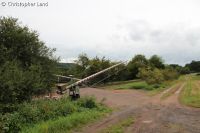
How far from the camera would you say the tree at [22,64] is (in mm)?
18297

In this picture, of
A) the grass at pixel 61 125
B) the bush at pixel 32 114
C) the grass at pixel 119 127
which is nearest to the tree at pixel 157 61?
the bush at pixel 32 114

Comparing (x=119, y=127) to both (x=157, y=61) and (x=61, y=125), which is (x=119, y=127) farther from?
(x=157, y=61)

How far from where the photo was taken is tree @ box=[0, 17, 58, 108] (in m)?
18.3

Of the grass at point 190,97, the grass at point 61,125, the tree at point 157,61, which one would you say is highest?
the tree at point 157,61

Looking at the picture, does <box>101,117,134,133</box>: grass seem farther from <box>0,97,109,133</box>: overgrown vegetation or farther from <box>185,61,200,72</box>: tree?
<box>185,61,200,72</box>: tree

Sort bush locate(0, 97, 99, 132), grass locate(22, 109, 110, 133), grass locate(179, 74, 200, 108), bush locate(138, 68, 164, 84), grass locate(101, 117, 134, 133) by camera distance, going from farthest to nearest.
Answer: bush locate(138, 68, 164, 84) < grass locate(179, 74, 200, 108) < grass locate(101, 117, 134, 133) < grass locate(22, 109, 110, 133) < bush locate(0, 97, 99, 132)

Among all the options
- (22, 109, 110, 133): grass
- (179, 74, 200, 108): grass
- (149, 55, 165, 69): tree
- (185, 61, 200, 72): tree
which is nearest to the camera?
(22, 109, 110, 133): grass

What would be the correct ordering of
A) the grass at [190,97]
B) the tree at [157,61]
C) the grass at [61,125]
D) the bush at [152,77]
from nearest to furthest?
the grass at [61,125], the grass at [190,97], the bush at [152,77], the tree at [157,61]

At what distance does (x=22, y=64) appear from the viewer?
78.0 ft

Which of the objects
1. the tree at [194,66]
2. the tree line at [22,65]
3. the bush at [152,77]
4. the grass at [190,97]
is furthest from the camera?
the tree at [194,66]

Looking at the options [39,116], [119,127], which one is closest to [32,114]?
[39,116]

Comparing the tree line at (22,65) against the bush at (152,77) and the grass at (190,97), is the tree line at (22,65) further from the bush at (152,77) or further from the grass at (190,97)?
the bush at (152,77)

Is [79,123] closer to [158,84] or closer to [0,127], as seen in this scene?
[0,127]

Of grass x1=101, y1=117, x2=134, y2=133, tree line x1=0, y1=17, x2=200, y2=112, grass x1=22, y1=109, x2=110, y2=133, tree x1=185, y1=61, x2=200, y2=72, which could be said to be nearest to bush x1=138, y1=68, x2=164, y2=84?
tree line x1=0, y1=17, x2=200, y2=112
